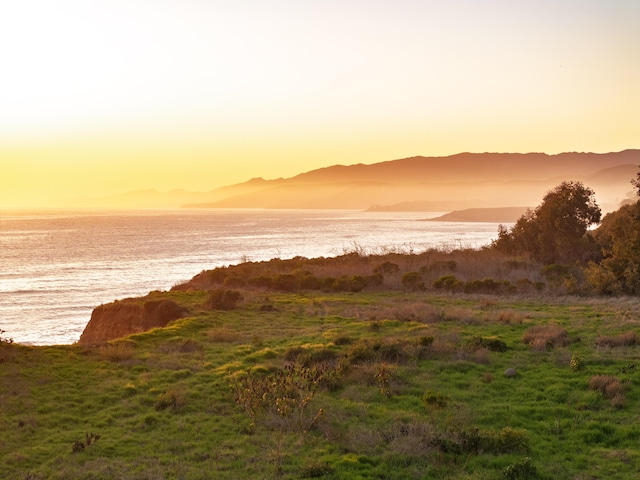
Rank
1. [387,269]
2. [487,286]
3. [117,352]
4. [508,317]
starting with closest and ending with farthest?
[117,352] → [508,317] → [487,286] → [387,269]

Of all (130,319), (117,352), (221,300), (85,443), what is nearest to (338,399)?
(85,443)

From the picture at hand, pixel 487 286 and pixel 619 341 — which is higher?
pixel 619 341

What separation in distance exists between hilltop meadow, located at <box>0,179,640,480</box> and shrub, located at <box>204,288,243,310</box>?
0.15 m

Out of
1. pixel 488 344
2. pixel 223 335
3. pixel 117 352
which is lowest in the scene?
pixel 488 344

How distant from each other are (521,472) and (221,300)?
1047 inches

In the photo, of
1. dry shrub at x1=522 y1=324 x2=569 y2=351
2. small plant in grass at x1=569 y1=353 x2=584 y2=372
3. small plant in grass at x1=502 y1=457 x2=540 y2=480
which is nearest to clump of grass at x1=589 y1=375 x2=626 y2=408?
small plant in grass at x1=569 y1=353 x2=584 y2=372

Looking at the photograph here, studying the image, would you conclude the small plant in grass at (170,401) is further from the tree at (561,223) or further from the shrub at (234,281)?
the tree at (561,223)

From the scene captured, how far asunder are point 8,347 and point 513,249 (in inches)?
2197

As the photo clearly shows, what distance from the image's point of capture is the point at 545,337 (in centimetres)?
2502

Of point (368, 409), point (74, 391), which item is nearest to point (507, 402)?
point (368, 409)

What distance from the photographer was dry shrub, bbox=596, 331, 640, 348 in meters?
24.0

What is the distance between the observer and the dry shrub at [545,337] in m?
24.1

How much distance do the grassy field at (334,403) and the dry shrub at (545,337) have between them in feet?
0.30

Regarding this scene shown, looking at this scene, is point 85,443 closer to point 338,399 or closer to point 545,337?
point 338,399
